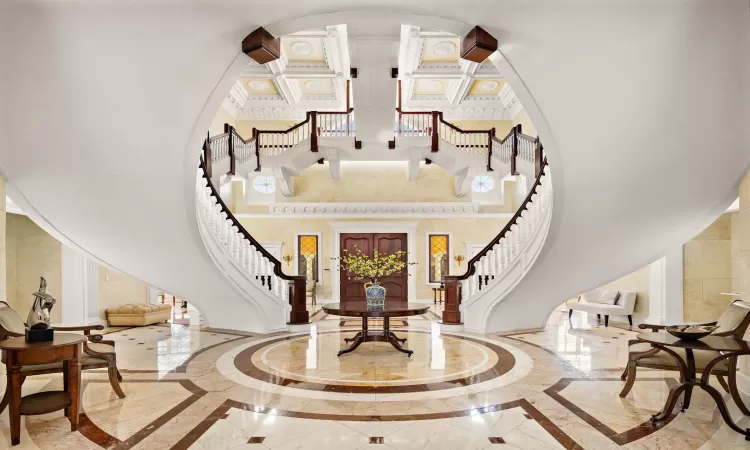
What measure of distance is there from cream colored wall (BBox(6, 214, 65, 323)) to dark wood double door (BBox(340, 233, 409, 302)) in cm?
694

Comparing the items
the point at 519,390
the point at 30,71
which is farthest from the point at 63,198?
the point at 519,390

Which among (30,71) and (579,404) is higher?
(30,71)

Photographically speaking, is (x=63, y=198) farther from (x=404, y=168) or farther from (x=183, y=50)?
(x=404, y=168)

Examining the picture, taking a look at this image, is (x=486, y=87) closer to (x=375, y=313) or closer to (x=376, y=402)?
(x=375, y=313)

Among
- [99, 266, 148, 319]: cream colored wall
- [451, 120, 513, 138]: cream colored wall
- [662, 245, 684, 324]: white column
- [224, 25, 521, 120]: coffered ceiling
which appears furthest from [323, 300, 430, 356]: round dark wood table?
[451, 120, 513, 138]: cream colored wall

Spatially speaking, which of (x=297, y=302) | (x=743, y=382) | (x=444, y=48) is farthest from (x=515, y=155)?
(x=743, y=382)

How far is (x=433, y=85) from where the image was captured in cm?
1311

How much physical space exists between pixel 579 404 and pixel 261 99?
12.4m

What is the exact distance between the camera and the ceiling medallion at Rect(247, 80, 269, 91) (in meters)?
12.9

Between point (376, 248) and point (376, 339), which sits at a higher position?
point (376, 248)

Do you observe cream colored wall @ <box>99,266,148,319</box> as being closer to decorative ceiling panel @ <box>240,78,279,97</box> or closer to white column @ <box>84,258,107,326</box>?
white column @ <box>84,258,107,326</box>

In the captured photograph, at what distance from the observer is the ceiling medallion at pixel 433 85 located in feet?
42.3

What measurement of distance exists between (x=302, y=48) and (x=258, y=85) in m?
2.56

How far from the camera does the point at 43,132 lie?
14.2 feet
